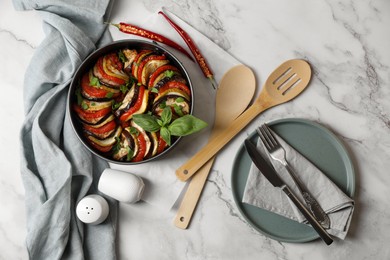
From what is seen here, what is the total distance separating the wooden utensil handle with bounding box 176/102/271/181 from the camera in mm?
1471

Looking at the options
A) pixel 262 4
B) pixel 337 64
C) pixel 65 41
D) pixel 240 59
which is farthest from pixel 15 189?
pixel 337 64

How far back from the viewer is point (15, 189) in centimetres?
156

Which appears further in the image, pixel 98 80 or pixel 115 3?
pixel 115 3

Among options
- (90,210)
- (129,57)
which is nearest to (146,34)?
(129,57)

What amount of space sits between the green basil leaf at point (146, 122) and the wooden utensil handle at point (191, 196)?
0.23 metres

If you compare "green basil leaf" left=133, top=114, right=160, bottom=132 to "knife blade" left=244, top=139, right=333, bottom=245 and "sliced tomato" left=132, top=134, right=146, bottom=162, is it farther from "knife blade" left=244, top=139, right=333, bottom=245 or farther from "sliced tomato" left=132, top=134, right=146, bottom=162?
"knife blade" left=244, top=139, right=333, bottom=245

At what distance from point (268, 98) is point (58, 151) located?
2.11 feet

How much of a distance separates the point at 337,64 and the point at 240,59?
0.29 metres

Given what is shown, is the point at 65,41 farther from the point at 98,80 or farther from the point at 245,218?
the point at 245,218

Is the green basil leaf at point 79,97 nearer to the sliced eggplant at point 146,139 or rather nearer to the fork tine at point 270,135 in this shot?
the sliced eggplant at point 146,139

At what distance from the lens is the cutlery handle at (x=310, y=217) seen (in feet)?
4.50

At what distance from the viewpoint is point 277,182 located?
141cm

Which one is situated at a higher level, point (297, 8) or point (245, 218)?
point (297, 8)

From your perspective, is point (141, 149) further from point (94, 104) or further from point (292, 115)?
point (292, 115)
